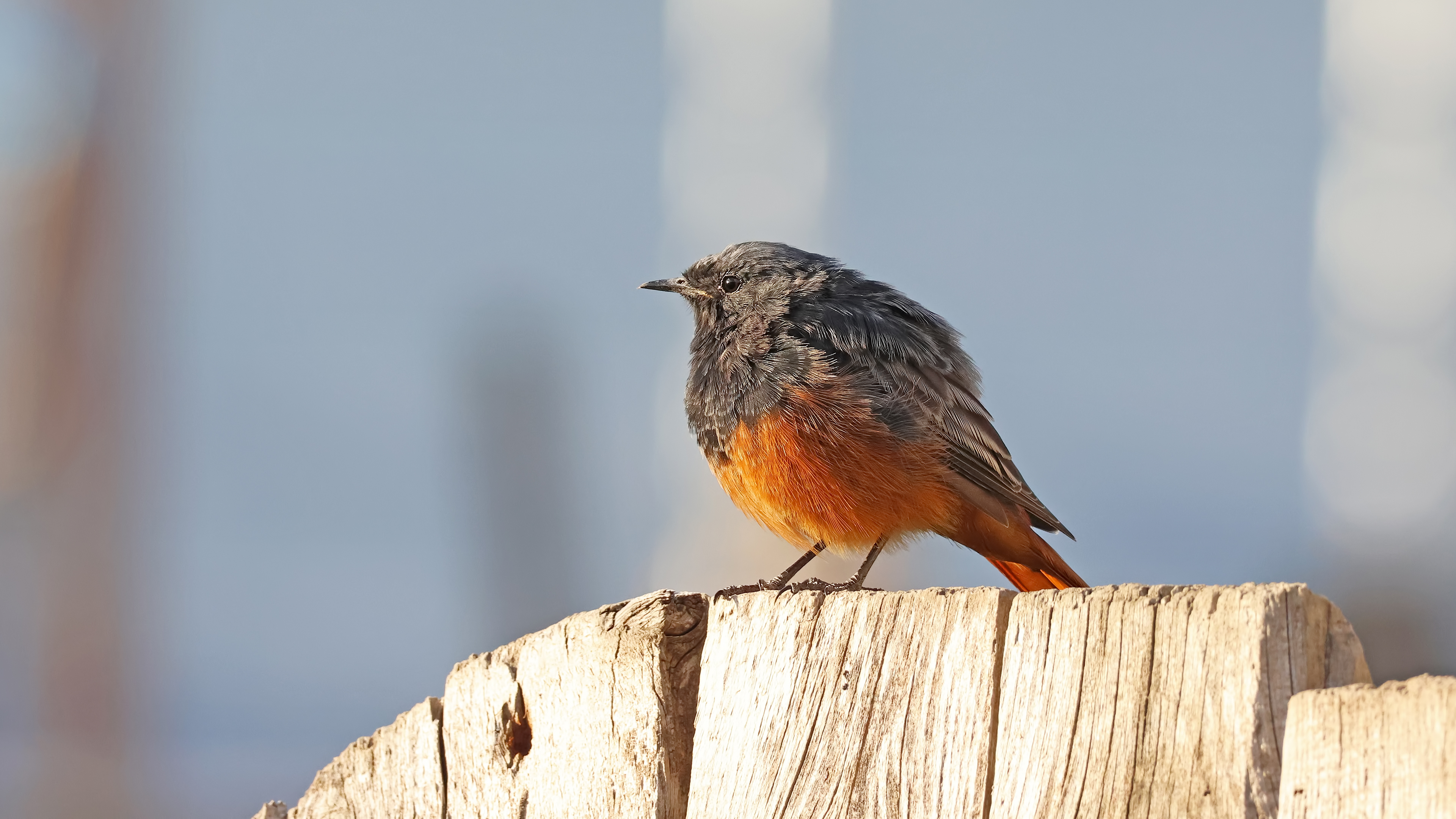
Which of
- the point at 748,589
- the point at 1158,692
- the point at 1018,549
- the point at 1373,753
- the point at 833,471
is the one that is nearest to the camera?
the point at 1373,753

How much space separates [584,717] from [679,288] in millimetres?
2679

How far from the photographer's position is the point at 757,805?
8.48 feet

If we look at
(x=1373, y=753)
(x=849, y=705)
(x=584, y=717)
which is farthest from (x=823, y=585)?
(x=1373, y=753)

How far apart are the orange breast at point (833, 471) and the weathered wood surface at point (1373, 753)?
252 cm

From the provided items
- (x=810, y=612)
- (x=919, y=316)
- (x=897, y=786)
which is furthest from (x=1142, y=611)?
(x=919, y=316)

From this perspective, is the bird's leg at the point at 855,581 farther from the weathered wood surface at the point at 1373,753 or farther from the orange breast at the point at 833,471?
the weathered wood surface at the point at 1373,753

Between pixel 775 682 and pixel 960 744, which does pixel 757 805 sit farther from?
pixel 960 744

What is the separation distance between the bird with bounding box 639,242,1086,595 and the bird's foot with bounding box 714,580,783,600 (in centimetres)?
3

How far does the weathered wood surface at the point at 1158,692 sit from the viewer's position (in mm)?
2031

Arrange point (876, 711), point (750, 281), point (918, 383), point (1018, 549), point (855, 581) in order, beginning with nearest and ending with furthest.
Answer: point (876, 711)
point (855, 581)
point (1018, 549)
point (918, 383)
point (750, 281)

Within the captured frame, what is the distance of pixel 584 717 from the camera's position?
9.59 ft

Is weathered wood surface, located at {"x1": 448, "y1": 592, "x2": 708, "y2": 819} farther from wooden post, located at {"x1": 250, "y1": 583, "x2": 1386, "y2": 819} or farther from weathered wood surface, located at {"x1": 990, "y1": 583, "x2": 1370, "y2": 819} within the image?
weathered wood surface, located at {"x1": 990, "y1": 583, "x2": 1370, "y2": 819}

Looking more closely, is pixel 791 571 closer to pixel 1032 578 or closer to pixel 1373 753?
pixel 1032 578

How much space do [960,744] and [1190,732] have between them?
1.40ft
